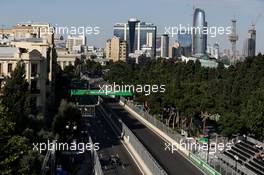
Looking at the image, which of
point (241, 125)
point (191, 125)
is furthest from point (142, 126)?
point (241, 125)

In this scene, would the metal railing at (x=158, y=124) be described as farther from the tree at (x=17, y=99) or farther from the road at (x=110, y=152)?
the tree at (x=17, y=99)

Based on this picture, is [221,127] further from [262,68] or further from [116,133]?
[262,68]

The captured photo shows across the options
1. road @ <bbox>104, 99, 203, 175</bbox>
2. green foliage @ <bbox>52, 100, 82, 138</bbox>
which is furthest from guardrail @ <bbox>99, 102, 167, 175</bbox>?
green foliage @ <bbox>52, 100, 82, 138</bbox>

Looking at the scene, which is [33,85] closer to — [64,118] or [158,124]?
[64,118]

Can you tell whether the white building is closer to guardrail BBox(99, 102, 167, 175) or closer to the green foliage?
the green foliage

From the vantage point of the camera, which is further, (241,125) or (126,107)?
(126,107)

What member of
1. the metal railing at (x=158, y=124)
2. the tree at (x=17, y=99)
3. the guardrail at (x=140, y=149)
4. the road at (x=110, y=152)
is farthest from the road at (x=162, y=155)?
the tree at (x=17, y=99)
